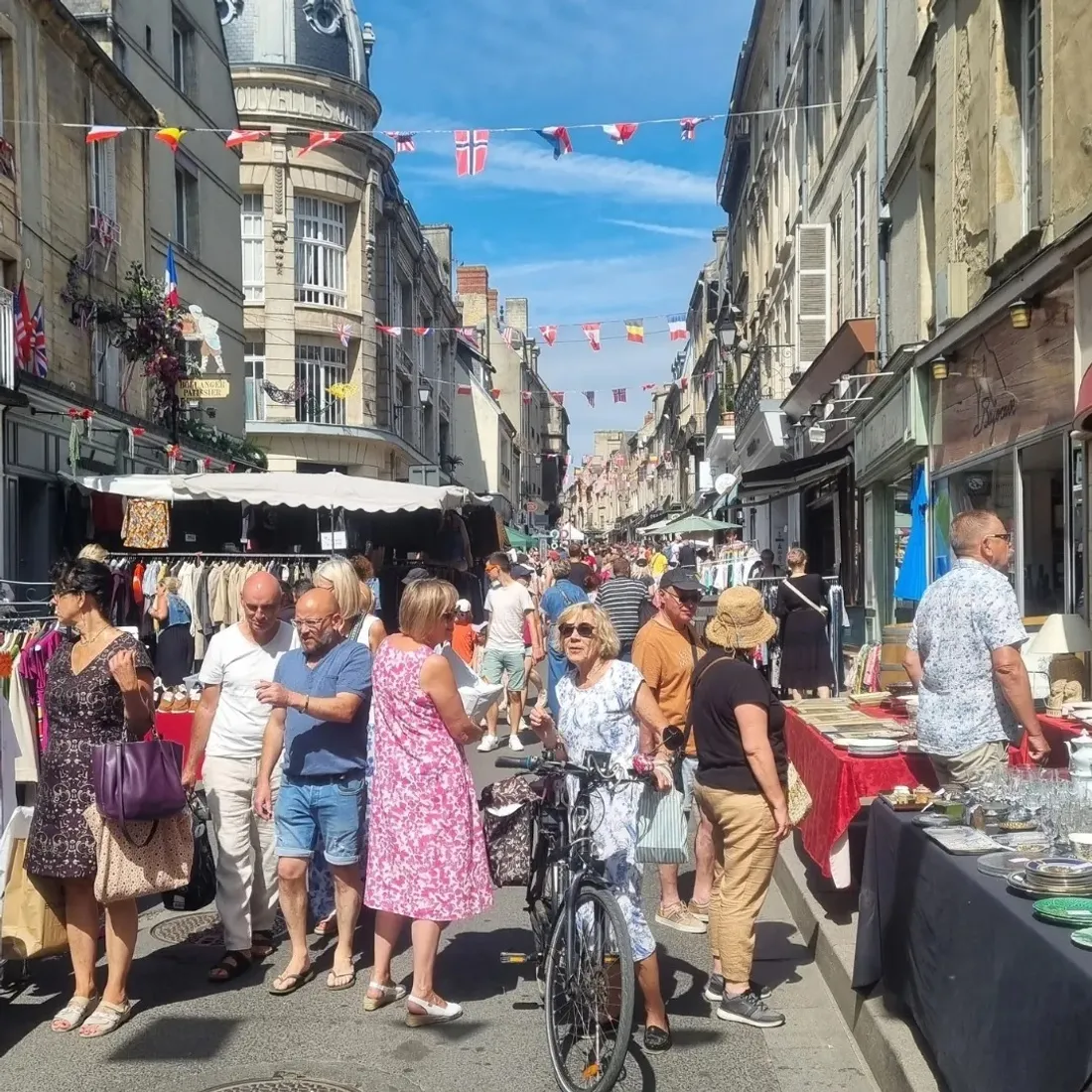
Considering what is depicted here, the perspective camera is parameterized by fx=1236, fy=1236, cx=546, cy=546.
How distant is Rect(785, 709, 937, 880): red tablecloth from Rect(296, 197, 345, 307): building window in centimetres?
2933

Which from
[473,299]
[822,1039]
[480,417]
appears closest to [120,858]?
[822,1039]

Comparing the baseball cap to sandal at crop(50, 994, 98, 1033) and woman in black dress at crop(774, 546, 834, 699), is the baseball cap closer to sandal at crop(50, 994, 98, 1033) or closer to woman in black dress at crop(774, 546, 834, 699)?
sandal at crop(50, 994, 98, 1033)

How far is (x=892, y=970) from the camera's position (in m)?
4.46

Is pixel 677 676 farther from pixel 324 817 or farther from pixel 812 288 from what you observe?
pixel 812 288

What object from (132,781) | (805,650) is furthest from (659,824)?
(805,650)

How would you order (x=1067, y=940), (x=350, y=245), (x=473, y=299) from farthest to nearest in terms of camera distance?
(x=473, y=299)
(x=350, y=245)
(x=1067, y=940)

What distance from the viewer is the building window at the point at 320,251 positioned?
33.4 metres

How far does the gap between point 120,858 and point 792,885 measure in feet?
11.9

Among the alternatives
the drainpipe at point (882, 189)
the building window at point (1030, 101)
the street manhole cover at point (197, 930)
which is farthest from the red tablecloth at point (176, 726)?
the drainpipe at point (882, 189)

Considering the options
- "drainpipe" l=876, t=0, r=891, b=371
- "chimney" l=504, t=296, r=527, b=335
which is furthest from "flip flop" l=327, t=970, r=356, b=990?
"chimney" l=504, t=296, r=527, b=335

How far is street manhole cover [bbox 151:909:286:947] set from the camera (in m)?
6.12

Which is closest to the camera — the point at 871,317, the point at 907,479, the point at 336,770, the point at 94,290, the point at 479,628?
the point at 336,770

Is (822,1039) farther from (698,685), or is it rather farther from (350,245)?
(350,245)

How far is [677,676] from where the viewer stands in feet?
21.3
